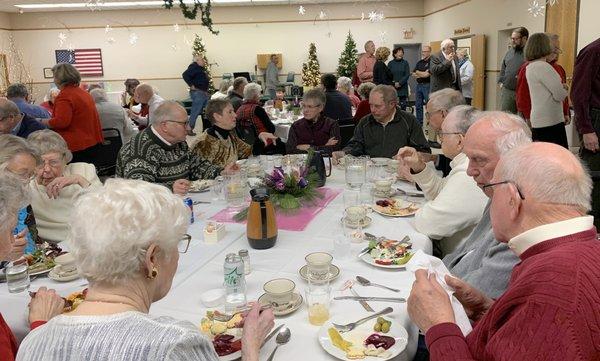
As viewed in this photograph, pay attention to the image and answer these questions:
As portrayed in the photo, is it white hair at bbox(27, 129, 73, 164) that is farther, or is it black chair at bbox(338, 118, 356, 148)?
black chair at bbox(338, 118, 356, 148)

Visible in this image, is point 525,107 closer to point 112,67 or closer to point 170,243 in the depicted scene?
point 170,243

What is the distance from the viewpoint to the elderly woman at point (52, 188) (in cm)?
280

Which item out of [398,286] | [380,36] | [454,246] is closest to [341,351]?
[398,286]

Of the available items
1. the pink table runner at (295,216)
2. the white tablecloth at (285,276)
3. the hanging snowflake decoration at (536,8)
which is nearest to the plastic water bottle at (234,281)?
the white tablecloth at (285,276)

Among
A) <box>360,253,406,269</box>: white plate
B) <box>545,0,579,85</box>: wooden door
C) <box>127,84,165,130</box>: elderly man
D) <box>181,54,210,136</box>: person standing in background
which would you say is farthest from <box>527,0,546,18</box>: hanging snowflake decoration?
<box>360,253,406,269</box>: white plate

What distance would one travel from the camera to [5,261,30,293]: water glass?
6.18ft

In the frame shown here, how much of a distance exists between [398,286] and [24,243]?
5.00 feet

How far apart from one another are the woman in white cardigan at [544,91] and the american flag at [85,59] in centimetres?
1281

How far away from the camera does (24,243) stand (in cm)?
198

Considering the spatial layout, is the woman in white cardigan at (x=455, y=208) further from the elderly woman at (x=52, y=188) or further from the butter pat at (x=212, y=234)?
the elderly woman at (x=52, y=188)

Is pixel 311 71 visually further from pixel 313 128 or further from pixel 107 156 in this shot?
pixel 313 128

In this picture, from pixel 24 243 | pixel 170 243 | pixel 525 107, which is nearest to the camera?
pixel 170 243

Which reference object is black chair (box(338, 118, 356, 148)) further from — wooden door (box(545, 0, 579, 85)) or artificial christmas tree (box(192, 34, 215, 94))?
artificial christmas tree (box(192, 34, 215, 94))

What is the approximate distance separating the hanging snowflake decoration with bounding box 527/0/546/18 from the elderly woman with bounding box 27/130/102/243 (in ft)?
25.0
